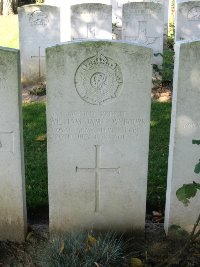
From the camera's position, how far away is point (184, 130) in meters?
3.96

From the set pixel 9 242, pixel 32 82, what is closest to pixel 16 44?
pixel 32 82

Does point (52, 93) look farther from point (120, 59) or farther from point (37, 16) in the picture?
point (37, 16)

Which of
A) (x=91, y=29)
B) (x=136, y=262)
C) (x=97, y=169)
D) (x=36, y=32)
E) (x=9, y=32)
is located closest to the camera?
(x=136, y=262)

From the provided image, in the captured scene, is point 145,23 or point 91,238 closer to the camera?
point 91,238

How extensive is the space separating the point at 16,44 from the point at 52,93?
985cm

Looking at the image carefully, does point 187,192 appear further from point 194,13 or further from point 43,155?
point 194,13

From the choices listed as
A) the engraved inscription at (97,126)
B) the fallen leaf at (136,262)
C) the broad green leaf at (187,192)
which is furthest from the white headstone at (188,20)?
the broad green leaf at (187,192)

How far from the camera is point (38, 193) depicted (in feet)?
16.6

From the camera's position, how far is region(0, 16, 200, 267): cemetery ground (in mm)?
3707

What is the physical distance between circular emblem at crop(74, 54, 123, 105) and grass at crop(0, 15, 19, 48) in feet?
31.2

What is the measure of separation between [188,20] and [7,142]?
6408mm

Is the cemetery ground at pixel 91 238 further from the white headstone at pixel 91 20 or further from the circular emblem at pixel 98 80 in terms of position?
the white headstone at pixel 91 20

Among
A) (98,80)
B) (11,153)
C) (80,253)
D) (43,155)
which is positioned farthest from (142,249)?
(43,155)

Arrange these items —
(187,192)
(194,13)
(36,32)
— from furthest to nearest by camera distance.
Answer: (36,32)
(194,13)
(187,192)
